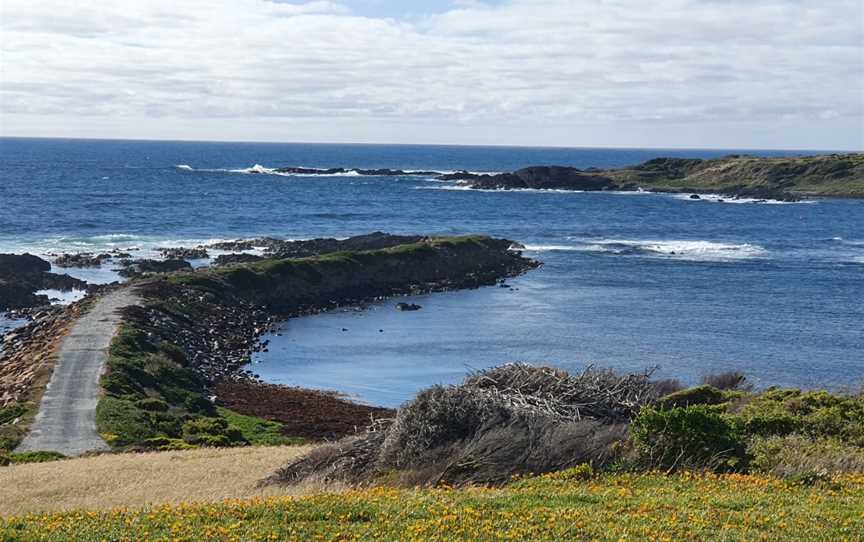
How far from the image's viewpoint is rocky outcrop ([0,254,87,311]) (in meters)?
60.7

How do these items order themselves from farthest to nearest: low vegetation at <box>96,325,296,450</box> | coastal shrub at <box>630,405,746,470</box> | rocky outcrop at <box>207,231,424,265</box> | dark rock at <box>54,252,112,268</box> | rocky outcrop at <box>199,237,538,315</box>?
rocky outcrop at <box>207,231,424,265</box>
dark rock at <box>54,252,112,268</box>
rocky outcrop at <box>199,237,538,315</box>
low vegetation at <box>96,325,296,450</box>
coastal shrub at <box>630,405,746,470</box>

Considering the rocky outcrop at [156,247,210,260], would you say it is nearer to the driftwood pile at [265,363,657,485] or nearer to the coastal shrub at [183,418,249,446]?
the coastal shrub at [183,418,249,446]

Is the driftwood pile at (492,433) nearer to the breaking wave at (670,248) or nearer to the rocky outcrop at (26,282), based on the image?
the rocky outcrop at (26,282)

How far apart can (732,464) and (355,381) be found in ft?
86.7

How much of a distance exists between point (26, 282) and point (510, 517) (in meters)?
59.2

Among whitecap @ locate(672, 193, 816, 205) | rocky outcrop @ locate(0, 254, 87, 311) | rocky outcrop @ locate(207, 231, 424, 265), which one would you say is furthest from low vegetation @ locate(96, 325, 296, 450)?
whitecap @ locate(672, 193, 816, 205)

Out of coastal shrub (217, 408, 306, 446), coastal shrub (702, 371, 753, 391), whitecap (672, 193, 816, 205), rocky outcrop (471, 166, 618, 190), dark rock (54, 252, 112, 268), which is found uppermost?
rocky outcrop (471, 166, 618, 190)

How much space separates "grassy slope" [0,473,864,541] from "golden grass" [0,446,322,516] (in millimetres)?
3794

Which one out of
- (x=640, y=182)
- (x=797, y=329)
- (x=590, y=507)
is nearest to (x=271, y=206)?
(x=640, y=182)

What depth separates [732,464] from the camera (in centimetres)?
1858

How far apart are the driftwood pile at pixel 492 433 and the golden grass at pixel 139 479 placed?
72.1 inches

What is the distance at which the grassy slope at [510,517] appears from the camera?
12570 millimetres

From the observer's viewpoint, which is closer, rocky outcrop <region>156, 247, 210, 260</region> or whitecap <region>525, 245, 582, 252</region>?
rocky outcrop <region>156, 247, 210, 260</region>

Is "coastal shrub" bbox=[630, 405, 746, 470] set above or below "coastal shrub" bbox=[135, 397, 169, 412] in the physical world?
above
